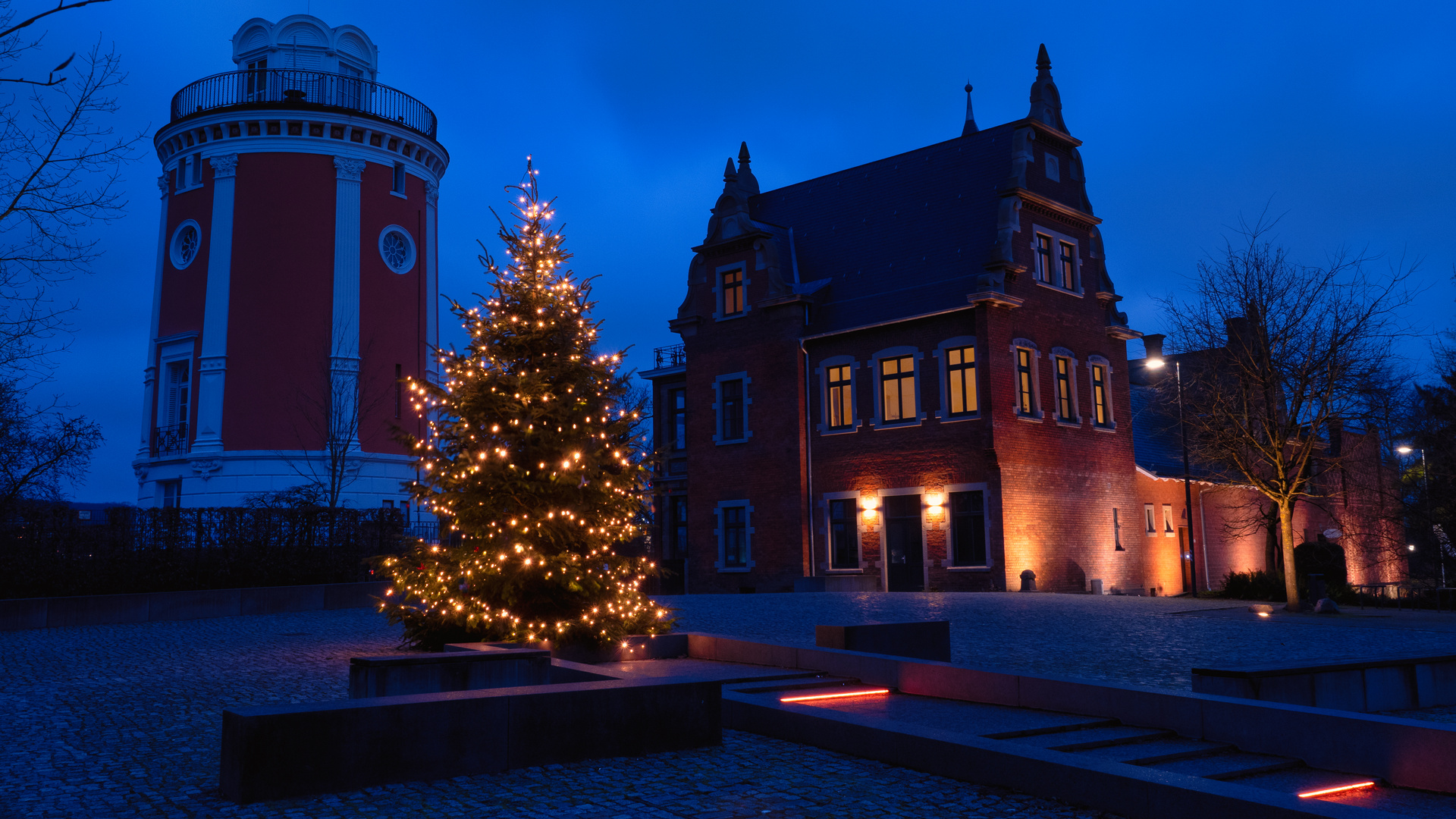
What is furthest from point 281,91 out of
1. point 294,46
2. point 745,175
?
point 745,175

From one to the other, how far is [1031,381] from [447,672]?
22.5 metres

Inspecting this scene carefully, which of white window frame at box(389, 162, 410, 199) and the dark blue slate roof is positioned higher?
white window frame at box(389, 162, 410, 199)

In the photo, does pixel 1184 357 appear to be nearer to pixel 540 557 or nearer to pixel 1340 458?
pixel 1340 458

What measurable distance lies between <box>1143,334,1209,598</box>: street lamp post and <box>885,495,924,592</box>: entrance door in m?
7.26

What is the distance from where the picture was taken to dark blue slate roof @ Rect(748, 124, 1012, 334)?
96.1ft

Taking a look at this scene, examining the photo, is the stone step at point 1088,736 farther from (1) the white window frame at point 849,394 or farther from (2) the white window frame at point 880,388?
(1) the white window frame at point 849,394

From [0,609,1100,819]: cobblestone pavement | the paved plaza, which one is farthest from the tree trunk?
[0,609,1100,819]: cobblestone pavement

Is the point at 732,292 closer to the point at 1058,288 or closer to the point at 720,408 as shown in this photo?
the point at 720,408

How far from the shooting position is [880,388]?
97.6 feet

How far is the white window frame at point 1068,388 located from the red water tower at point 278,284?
1915cm

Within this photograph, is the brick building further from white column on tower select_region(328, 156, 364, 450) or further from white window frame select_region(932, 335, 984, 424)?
white column on tower select_region(328, 156, 364, 450)

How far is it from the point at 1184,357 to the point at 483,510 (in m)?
33.1

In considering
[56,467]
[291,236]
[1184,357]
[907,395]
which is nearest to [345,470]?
[291,236]

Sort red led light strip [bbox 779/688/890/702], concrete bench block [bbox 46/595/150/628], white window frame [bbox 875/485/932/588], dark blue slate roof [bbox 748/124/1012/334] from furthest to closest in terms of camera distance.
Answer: dark blue slate roof [bbox 748/124/1012/334] → white window frame [bbox 875/485/932/588] → concrete bench block [bbox 46/595/150/628] → red led light strip [bbox 779/688/890/702]
